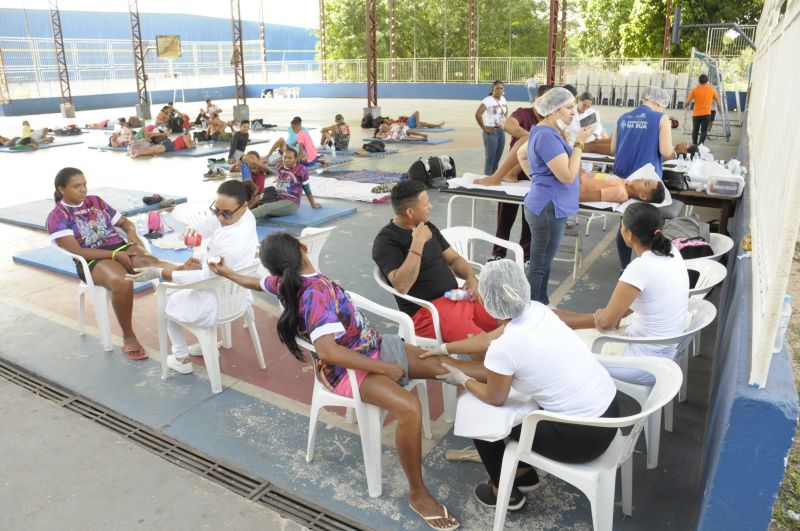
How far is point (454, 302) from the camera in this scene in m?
3.53

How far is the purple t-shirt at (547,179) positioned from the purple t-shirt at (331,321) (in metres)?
1.88

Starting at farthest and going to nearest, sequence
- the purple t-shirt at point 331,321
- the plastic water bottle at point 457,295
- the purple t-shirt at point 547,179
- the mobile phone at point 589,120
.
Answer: the mobile phone at point 589,120
the purple t-shirt at point 547,179
the plastic water bottle at point 457,295
the purple t-shirt at point 331,321

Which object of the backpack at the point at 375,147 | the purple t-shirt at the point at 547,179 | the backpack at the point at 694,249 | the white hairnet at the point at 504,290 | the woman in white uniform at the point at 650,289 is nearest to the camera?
the white hairnet at the point at 504,290

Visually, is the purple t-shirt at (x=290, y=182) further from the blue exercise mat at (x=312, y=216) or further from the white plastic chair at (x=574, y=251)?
the white plastic chair at (x=574, y=251)

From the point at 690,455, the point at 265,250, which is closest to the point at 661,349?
the point at 690,455

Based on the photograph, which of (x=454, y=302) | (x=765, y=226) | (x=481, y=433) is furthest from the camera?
(x=454, y=302)

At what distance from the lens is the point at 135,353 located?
4.19 metres

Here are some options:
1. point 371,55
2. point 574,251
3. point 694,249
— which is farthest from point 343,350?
point 371,55

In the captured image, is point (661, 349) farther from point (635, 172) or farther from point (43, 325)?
point (43, 325)

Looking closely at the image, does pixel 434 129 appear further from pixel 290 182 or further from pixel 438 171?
pixel 290 182

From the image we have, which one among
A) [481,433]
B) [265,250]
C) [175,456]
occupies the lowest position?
[175,456]

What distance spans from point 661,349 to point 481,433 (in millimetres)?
1196

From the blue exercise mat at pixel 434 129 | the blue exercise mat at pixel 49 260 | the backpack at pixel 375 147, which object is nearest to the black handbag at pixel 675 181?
the blue exercise mat at pixel 49 260

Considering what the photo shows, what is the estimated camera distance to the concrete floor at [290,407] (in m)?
2.74
